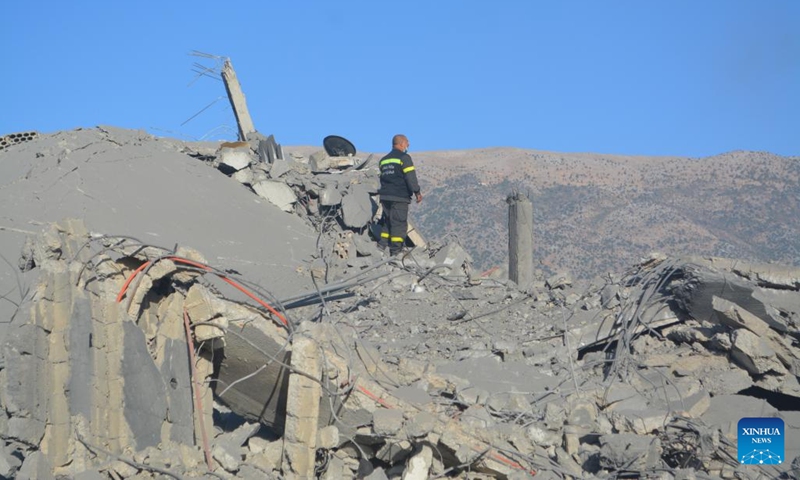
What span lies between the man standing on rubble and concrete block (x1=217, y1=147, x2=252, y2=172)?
2.50m

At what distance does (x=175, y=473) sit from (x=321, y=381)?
3.65ft

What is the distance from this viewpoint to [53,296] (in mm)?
5684

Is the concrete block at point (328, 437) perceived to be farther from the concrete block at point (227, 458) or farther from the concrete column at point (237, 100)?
the concrete column at point (237, 100)

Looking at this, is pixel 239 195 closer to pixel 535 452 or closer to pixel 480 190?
pixel 535 452

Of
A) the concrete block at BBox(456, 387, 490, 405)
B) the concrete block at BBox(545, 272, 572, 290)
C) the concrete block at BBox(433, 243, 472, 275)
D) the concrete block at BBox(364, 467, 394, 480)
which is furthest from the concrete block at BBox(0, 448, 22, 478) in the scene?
the concrete block at BBox(433, 243, 472, 275)

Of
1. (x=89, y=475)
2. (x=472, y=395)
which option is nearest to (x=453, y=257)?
(x=472, y=395)

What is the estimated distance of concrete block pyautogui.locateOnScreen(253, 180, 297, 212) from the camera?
13.4 m

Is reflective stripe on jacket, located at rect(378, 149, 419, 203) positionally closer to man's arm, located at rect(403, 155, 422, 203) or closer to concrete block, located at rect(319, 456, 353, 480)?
man's arm, located at rect(403, 155, 422, 203)

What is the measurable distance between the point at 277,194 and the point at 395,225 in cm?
208

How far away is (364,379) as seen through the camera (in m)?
6.51

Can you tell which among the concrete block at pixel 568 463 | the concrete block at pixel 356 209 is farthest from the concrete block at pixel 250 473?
the concrete block at pixel 356 209

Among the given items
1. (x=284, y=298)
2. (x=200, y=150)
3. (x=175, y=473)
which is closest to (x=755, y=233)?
(x=200, y=150)

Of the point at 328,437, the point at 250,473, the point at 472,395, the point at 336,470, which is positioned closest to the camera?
the point at 250,473

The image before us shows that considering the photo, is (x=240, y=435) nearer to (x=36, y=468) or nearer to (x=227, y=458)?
(x=227, y=458)
